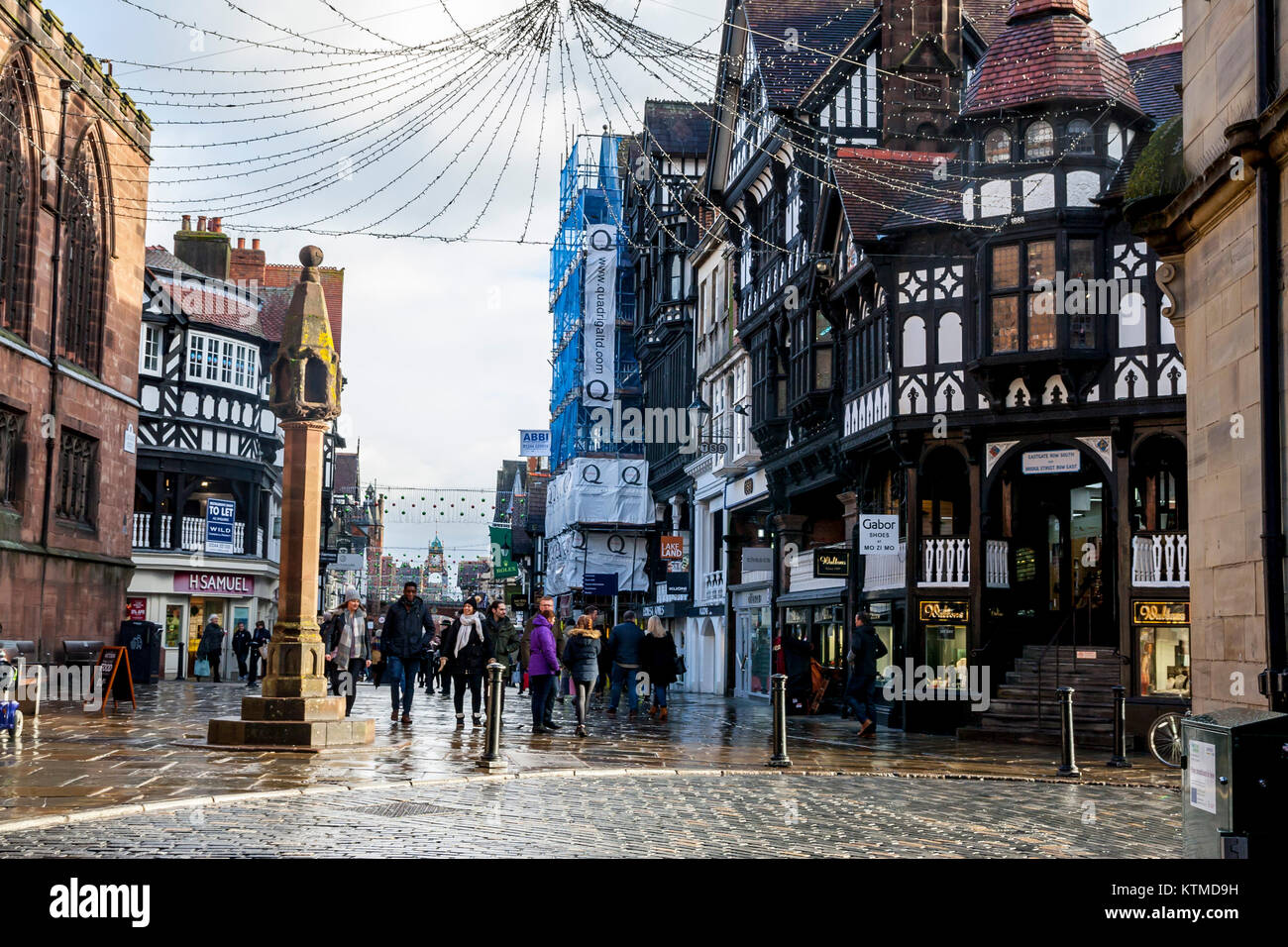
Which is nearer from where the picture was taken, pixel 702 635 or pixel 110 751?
pixel 110 751

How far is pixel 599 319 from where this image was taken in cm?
5375

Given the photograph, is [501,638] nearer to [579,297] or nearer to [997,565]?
[997,565]

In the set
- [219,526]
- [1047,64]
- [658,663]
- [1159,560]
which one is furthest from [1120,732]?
[219,526]

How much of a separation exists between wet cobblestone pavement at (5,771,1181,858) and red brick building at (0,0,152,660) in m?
16.2

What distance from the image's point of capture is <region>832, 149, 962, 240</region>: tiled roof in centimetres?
2522

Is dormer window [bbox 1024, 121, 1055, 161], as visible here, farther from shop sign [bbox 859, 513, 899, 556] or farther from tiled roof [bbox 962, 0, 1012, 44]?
shop sign [bbox 859, 513, 899, 556]

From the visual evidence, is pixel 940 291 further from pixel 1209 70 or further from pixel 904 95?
pixel 1209 70

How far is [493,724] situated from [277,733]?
2509 mm

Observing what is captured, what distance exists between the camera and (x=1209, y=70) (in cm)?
1262

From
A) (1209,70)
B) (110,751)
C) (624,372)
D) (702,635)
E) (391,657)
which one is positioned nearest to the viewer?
(1209,70)

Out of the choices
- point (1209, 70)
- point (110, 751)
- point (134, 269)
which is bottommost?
point (110, 751)
